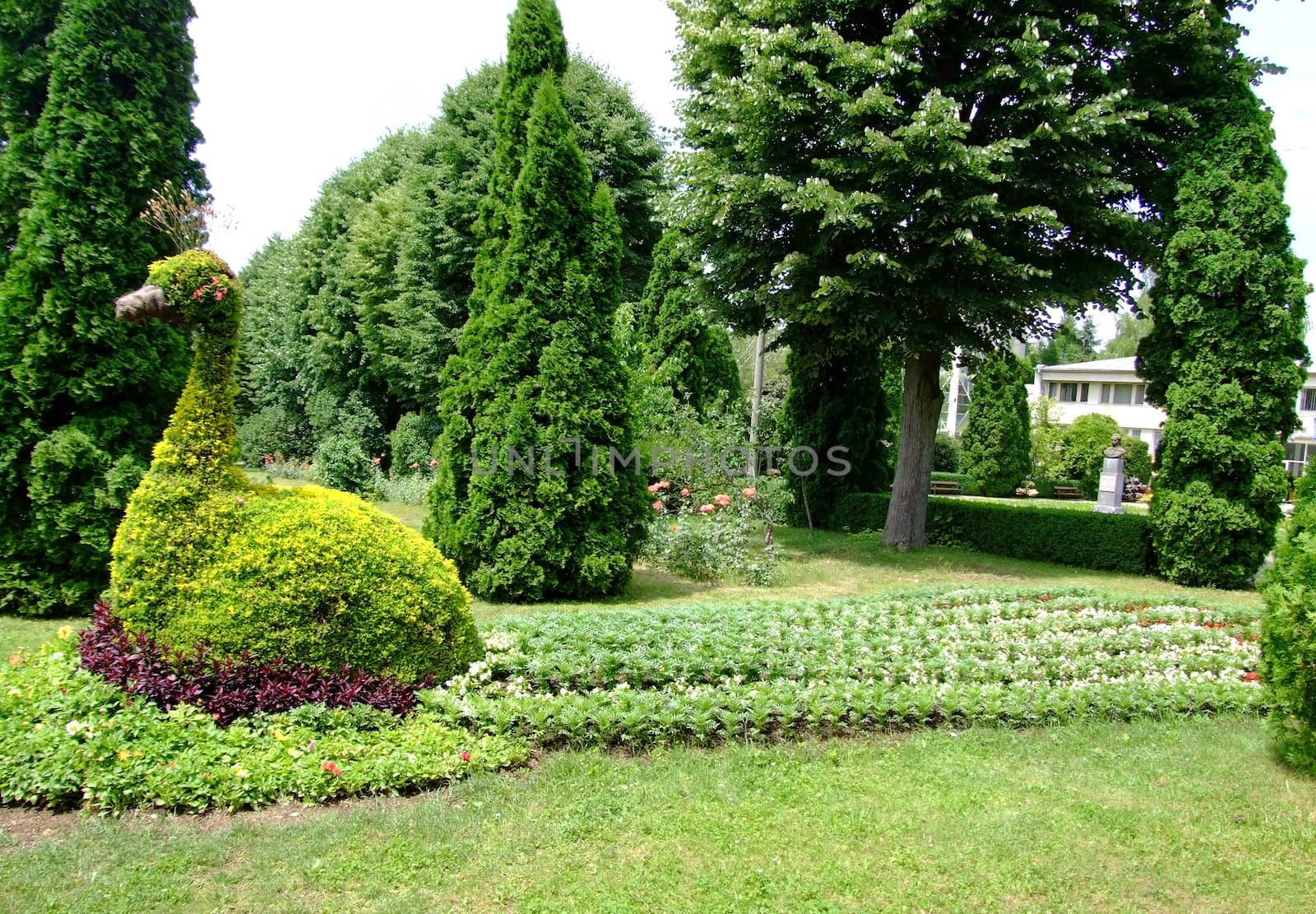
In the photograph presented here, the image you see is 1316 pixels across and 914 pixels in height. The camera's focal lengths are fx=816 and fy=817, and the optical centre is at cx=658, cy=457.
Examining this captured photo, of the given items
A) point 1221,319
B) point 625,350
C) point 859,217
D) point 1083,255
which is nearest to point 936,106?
point 859,217

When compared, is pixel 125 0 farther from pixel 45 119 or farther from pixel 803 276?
pixel 803 276

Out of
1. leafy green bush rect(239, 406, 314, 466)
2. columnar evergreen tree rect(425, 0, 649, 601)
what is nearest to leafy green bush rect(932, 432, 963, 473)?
leafy green bush rect(239, 406, 314, 466)

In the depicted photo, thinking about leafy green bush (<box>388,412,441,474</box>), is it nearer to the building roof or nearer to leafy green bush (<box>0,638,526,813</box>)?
leafy green bush (<box>0,638,526,813</box>)

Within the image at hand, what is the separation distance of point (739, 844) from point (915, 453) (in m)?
10.8

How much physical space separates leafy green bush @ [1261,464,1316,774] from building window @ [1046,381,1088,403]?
41.7 metres

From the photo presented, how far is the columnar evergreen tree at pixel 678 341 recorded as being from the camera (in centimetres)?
1670

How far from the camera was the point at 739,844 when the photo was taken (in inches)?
142

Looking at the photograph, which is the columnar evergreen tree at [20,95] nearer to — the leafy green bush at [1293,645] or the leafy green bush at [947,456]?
the leafy green bush at [1293,645]

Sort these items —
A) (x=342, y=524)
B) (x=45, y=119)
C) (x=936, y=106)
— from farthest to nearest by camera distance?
1. (x=936, y=106)
2. (x=45, y=119)
3. (x=342, y=524)

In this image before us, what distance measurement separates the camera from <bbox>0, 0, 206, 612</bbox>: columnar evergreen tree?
6.67 meters

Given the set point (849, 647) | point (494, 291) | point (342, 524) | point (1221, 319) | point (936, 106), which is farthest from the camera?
point (1221, 319)

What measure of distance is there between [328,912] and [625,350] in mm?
14595

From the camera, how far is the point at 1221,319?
1069 centimetres

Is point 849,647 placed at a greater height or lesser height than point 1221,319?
lesser
